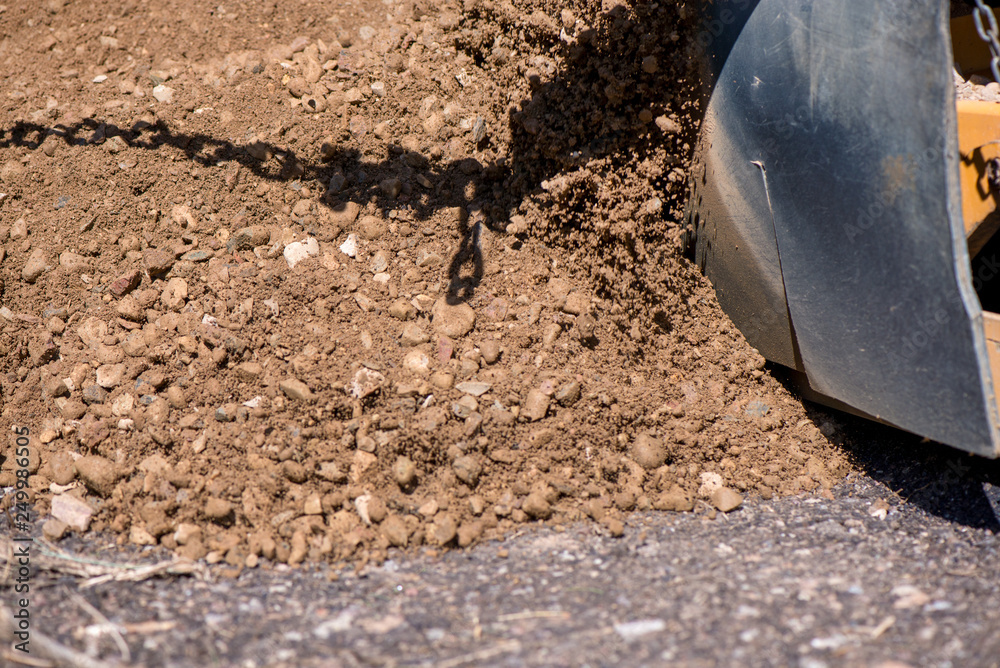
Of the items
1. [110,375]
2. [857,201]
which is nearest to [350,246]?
[110,375]

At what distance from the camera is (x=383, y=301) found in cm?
207

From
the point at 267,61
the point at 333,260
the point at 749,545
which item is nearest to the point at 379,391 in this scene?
the point at 333,260

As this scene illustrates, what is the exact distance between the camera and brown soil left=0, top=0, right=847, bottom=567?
183 cm

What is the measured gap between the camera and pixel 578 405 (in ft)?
6.40

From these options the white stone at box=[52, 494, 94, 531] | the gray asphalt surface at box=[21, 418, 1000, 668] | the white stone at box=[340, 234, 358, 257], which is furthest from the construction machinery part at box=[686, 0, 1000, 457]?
the white stone at box=[52, 494, 94, 531]

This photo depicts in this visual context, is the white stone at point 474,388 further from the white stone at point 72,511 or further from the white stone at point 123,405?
the white stone at point 72,511

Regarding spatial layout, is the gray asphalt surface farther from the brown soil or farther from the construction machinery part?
the construction machinery part

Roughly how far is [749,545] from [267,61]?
2.32 meters

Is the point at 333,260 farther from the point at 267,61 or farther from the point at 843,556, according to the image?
the point at 843,556
